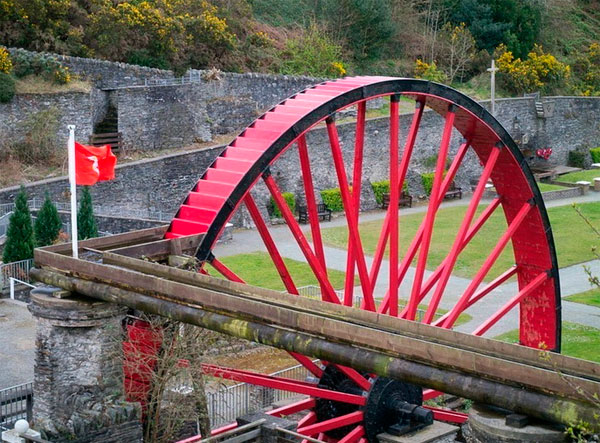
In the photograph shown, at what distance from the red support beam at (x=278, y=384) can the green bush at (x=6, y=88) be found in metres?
18.0

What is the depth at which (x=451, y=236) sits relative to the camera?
1159 inches

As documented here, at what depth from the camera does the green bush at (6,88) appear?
29156mm

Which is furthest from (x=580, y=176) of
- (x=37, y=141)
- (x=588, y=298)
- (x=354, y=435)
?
(x=354, y=435)

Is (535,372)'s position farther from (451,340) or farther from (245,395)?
(245,395)

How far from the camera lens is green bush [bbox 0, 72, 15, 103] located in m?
29.2

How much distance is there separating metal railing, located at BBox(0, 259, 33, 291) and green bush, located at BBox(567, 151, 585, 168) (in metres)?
25.1

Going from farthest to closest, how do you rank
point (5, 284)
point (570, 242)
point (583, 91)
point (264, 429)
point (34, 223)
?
point (583, 91)
point (570, 242)
point (34, 223)
point (5, 284)
point (264, 429)

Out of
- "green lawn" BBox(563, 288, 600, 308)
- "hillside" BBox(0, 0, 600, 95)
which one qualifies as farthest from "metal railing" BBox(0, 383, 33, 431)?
"hillside" BBox(0, 0, 600, 95)

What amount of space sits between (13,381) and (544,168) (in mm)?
26951

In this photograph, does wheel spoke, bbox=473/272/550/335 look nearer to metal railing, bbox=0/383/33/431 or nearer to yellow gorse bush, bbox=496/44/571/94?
metal railing, bbox=0/383/33/431

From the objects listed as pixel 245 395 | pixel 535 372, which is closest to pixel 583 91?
pixel 245 395

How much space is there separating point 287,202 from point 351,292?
57.8 feet

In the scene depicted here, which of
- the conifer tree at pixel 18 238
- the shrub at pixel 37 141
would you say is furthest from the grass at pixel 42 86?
the conifer tree at pixel 18 238

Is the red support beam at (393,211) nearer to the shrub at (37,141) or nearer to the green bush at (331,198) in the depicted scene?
the shrub at (37,141)
